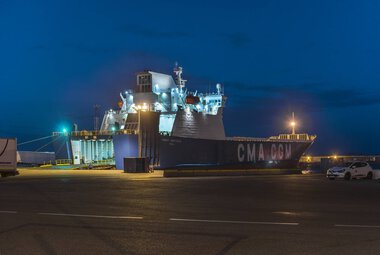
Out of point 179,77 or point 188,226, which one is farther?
point 179,77

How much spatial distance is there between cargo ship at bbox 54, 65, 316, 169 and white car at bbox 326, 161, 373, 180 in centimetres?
→ 1194

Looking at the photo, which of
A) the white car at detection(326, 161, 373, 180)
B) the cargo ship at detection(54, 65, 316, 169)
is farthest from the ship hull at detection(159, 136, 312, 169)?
the white car at detection(326, 161, 373, 180)

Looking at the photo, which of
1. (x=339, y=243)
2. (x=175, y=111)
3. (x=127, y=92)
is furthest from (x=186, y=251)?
(x=127, y=92)

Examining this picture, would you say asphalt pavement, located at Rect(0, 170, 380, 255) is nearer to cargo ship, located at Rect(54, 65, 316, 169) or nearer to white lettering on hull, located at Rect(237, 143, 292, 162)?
cargo ship, located at Rect(54, 65, 316, 169)

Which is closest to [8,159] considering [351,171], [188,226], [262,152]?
[351,171]

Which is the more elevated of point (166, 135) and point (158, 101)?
point (158, 101)

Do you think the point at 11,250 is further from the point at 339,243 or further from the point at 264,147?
the point at 264,147

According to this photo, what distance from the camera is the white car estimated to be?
106ft

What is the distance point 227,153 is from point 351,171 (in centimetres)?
1611

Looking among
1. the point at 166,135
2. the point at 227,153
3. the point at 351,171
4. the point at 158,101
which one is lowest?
the point at 351,171

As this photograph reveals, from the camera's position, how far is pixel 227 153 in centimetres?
4697

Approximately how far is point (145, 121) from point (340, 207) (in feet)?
90.4

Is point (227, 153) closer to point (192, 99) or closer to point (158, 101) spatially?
point (192, 99)

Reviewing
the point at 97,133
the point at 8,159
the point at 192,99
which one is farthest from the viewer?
the point at 192,99
